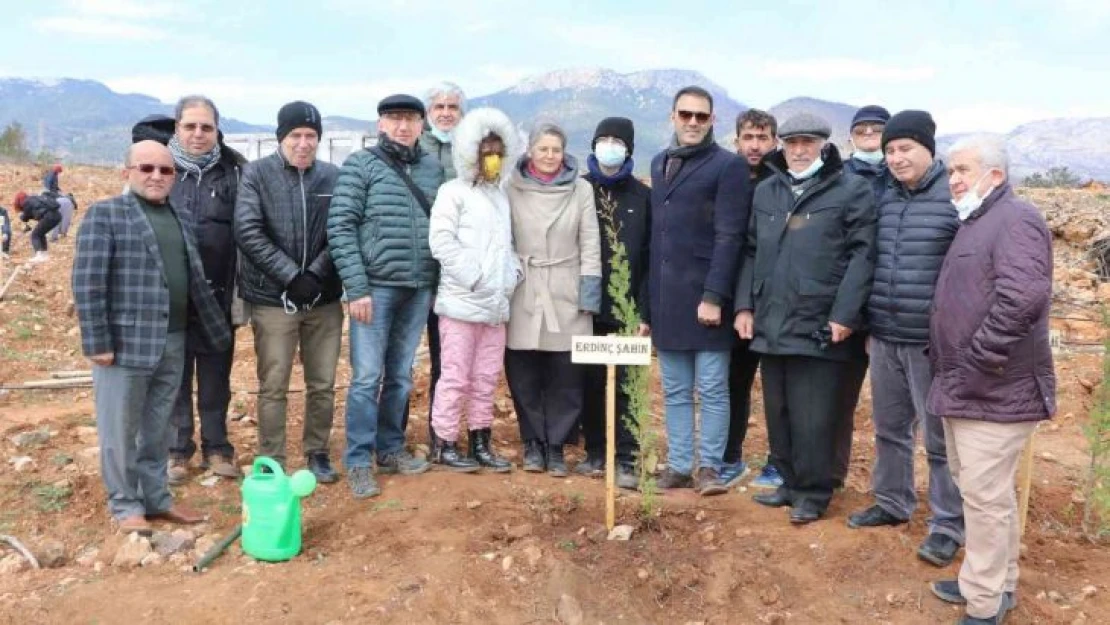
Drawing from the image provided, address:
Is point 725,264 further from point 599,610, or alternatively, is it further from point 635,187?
point 599,610

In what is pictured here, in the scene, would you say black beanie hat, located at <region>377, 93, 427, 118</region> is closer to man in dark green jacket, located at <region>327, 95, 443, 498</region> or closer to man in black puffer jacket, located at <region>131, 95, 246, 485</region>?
man in dark green jacket, located at <region>327, 95, 443, 498</region>

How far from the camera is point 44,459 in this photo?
19.1ft

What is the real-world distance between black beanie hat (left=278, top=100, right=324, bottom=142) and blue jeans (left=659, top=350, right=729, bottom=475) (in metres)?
2.47

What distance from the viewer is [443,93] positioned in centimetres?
525

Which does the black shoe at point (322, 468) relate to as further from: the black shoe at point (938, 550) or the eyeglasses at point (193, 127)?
the black shoe at point (938, 550)

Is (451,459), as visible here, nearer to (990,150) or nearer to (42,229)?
(990,150)

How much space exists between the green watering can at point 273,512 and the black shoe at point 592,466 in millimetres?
1911

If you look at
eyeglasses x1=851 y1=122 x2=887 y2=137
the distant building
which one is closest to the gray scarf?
the distant building

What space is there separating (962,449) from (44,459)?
5.69 meters

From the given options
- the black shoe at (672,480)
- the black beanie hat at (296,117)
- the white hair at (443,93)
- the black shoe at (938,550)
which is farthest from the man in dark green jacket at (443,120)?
the black shoe at (938,550)

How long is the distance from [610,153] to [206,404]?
300 cm

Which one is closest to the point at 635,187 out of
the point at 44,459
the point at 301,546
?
the point at 301,546

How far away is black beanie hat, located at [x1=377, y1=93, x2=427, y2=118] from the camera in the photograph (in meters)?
5.01

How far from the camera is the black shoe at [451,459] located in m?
5.39
